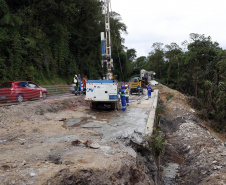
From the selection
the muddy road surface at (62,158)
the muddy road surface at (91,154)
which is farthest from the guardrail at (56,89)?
the muddy road surface at (62,158)

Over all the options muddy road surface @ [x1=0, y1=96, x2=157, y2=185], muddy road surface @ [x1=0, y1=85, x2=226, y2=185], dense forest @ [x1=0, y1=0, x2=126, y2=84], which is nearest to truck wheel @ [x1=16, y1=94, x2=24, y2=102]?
muddy road surface @ [x1=0, y1=85, x2=226, y2=185]

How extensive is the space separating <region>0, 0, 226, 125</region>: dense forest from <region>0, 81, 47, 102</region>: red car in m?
4.94

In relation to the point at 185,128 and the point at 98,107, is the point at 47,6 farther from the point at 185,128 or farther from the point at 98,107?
the point at 185,128

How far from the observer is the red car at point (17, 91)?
37.3ft

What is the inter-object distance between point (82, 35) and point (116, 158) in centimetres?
2877

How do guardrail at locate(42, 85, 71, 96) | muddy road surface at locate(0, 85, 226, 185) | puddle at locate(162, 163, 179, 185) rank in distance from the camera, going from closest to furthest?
muddy road surface at locate(0, 85, 226, 185)
puddle at locate(162, 163, 179, 185)
guardrail at locate(42, 85, 71, 96)

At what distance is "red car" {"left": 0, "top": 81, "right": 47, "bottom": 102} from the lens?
11375mm

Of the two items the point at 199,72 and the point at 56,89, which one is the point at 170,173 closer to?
the point at 56,89

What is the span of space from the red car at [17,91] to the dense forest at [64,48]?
4945 mm

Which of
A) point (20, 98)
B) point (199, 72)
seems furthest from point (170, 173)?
point (199, 72)

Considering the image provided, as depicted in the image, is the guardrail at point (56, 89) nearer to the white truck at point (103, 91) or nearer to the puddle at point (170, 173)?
the white truck at point (103, 91)

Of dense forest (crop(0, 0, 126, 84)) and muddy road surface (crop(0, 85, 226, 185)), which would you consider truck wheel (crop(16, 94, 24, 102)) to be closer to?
muddy road surface (crop(0, 85, 226, 185))

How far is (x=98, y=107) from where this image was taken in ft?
43.8

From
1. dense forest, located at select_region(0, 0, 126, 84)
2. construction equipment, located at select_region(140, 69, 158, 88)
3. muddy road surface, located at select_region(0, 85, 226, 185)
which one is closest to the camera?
muddy road surface, located at select_region(0, 85, 226, 185)
